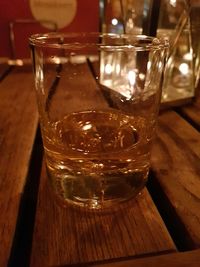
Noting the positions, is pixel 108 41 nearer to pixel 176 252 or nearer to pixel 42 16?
pixel 176 252

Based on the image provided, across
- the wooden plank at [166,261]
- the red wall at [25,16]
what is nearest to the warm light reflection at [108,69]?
the wooden plank at [166,261]

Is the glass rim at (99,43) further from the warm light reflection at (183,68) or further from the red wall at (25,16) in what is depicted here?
the red wall at (25,16)

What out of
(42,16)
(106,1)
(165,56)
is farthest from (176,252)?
(42,16)

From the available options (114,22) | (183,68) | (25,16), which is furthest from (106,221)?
(25,16)

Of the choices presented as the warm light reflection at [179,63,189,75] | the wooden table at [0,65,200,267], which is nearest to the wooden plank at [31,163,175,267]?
the wooden table at [0,65,200,267]

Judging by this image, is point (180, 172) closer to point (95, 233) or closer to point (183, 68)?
point (95, 233)
